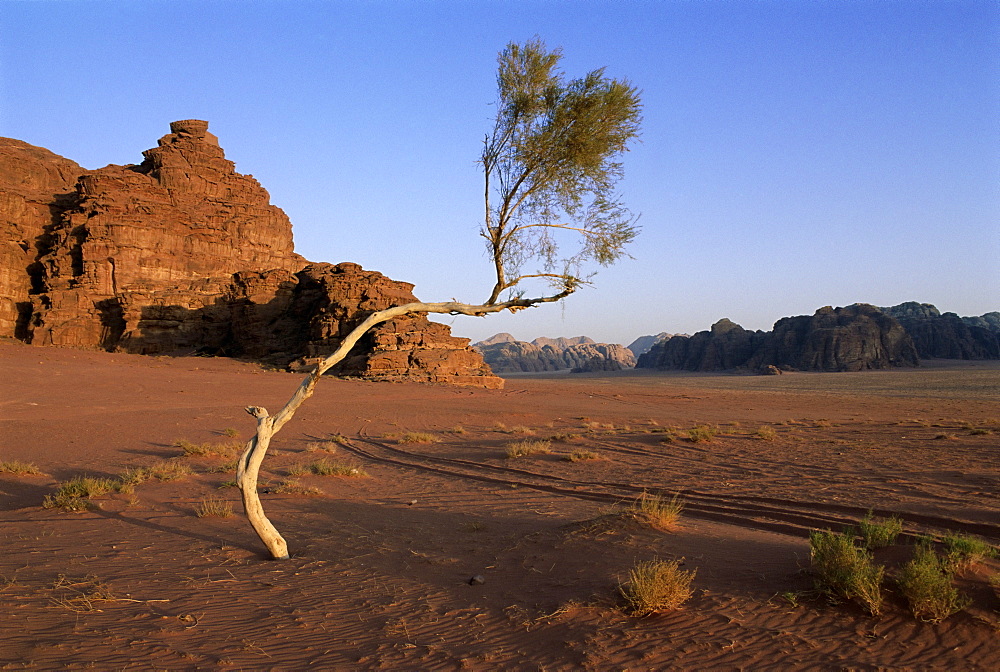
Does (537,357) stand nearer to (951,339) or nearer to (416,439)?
(951,339)

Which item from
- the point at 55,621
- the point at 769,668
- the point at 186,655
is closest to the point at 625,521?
the point at 769,668

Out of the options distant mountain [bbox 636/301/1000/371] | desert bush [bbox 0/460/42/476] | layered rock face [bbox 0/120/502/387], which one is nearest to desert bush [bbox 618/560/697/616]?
desert bush [bbox 0/460/42/476]

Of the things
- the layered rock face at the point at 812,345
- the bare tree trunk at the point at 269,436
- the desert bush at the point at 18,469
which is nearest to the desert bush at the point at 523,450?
the bare tree trunk at the point at 269,436

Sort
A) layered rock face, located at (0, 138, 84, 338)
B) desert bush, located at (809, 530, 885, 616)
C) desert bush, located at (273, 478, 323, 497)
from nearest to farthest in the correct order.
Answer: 1. desert bush, located at (809, 530, 885, 616)
2. desert bush, located at (273, 478, 323, 497)
3. layered rock face, located at (0, 138, 84, 338)

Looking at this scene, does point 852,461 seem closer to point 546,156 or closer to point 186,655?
point 546,156

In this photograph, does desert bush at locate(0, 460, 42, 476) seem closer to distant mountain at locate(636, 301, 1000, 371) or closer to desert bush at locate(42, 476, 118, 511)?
desert bush at locate(42, 476, 118, 511)

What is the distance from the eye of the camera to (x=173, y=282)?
4978 cm

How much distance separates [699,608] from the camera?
4484mm

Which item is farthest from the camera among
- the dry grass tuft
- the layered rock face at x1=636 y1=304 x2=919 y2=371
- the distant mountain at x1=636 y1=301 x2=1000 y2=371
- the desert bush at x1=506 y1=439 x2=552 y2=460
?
the distant mountain at x1=636 y1=301 x2=1000 y2=371

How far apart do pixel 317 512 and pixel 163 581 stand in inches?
118

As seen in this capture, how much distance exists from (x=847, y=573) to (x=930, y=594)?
0.50 m

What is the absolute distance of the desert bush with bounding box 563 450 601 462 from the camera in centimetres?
1302

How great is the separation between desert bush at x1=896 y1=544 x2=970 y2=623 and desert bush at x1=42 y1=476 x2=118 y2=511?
9.77 meters

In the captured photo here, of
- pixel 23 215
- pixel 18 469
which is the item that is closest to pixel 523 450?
pixel 18 469
